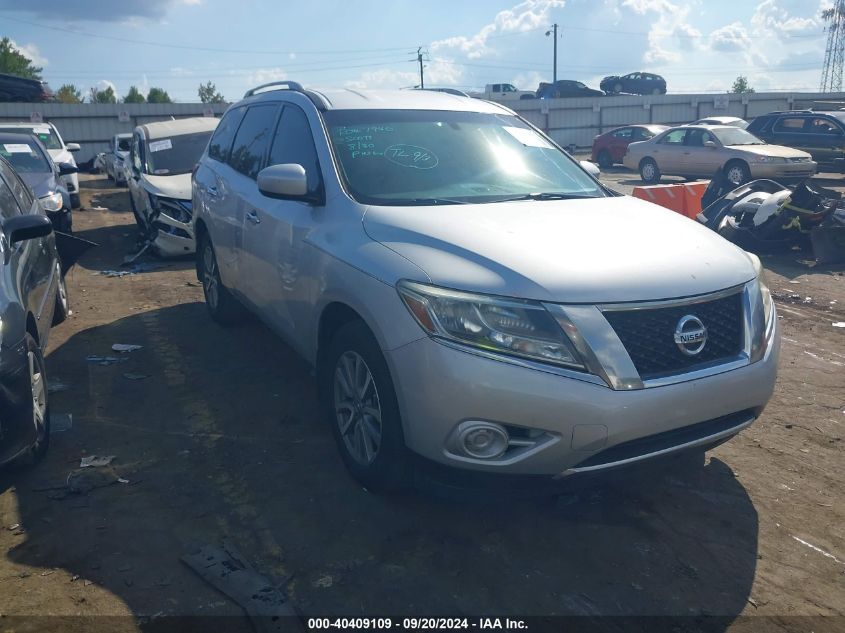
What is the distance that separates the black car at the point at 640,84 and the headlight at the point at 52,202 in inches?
1505

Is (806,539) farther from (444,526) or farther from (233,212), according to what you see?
(233,212)

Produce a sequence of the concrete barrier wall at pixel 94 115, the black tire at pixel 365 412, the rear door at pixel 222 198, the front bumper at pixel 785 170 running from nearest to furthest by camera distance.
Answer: the black tire at pixel 365 412 → the rear door at pixel 222 198 → the front bumper at pixel 785 170 → the concrete barrier wall at pixel 94 115

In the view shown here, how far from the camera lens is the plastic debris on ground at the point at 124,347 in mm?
6352

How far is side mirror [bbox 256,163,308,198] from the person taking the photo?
155 inches

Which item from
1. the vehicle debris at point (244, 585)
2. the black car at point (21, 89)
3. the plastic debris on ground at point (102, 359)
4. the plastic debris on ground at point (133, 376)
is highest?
the black car at point (21, 89)

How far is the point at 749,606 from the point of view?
2.92m

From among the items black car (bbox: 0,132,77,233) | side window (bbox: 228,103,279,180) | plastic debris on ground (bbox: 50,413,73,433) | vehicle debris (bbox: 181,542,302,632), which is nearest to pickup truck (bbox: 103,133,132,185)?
black car (bbox: 0,132,77,233)

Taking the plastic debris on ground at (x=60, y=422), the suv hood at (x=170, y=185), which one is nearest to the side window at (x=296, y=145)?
the plastic debris on ground at (x=60, y=422)

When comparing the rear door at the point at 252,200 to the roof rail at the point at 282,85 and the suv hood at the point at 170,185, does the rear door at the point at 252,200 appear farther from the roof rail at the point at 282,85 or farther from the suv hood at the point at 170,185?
the suv hood at the point at 170,185

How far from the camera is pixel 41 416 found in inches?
166

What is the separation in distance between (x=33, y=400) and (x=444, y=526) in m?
2.30

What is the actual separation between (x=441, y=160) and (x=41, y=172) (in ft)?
28.6

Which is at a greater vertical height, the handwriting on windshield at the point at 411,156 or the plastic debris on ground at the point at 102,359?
the handwriting on windshield at the point at 411,156

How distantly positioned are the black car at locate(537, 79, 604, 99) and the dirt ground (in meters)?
38.5
